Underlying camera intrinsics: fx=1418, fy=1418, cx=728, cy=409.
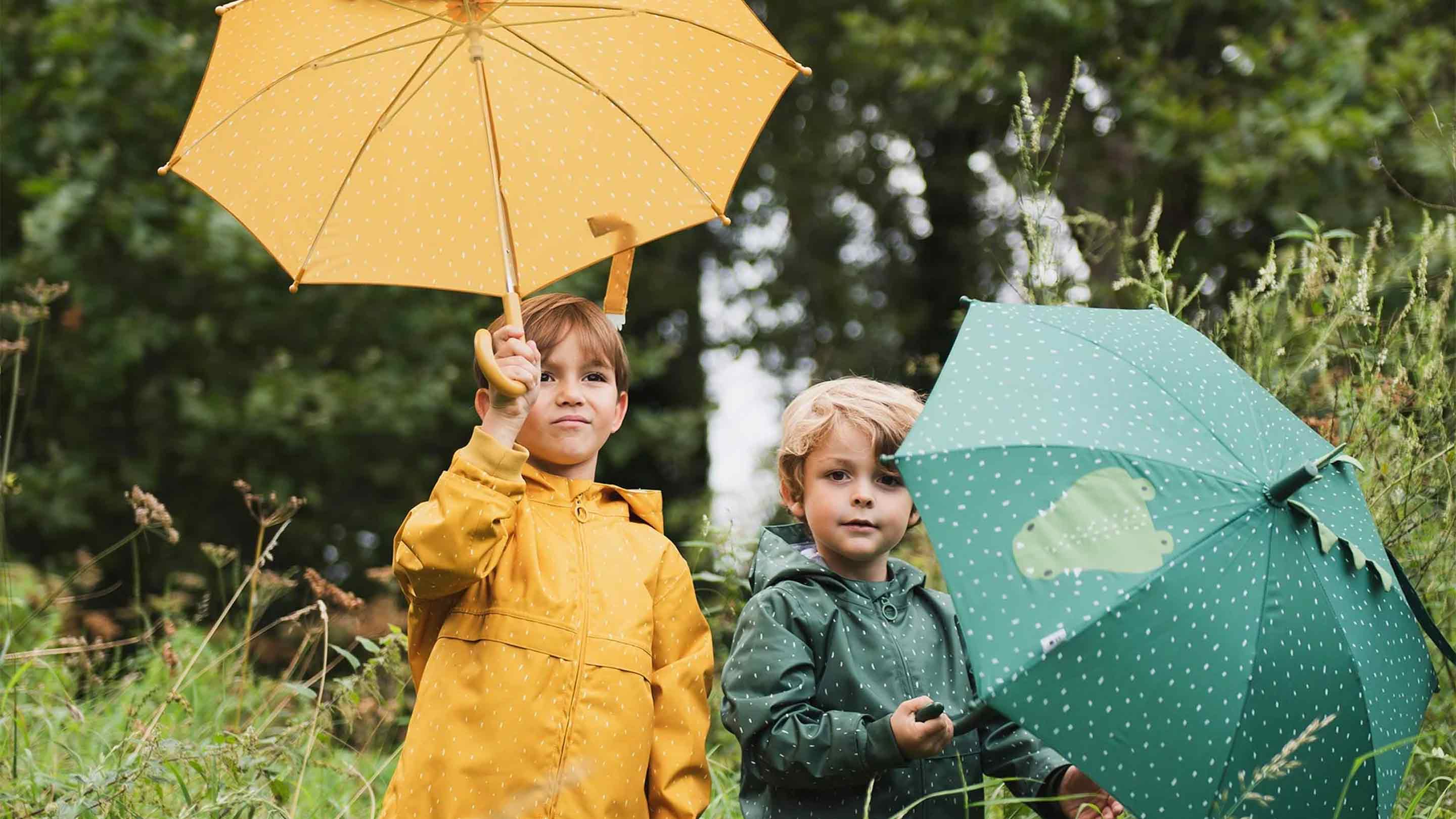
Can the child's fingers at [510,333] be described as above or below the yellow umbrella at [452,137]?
below

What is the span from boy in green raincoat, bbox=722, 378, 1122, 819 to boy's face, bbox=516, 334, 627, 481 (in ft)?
1.28

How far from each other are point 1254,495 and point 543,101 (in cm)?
163

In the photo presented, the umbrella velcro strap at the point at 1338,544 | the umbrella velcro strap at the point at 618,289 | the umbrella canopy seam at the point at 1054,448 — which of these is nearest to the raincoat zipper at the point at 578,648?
the umbrella velcro strap at the point at 618,289

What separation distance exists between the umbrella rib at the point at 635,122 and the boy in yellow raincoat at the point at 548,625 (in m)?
0.39

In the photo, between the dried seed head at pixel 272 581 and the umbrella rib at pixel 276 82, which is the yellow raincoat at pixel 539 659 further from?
the dried seed head at pixel 272 581

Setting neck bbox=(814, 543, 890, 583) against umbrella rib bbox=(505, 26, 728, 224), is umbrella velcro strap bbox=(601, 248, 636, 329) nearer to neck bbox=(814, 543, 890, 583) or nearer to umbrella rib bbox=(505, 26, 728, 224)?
umbrella rib bbox=(505, 26, 728, 224)

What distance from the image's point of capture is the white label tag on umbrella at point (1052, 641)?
6.60 feet

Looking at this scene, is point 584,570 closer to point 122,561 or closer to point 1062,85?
point 1062,85

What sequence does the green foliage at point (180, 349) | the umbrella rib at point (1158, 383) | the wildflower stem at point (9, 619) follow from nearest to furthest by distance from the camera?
the umbrella rib at point (1158, 383)
the wildflower stem at point (9, 619)
the green foliage at point (180, 349)

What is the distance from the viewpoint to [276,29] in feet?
9.23

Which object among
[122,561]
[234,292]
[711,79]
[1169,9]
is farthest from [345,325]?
[711,79]

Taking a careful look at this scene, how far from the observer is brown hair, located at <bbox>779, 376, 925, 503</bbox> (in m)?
2.78

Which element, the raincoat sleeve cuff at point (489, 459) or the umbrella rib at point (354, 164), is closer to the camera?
the raincoat sleeve cuff at point (489, 459)

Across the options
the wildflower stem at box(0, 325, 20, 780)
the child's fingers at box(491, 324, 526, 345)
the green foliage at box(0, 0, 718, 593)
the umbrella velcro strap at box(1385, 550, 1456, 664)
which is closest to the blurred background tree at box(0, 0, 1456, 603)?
the green foliage at box(0, 0, 718, 593)
